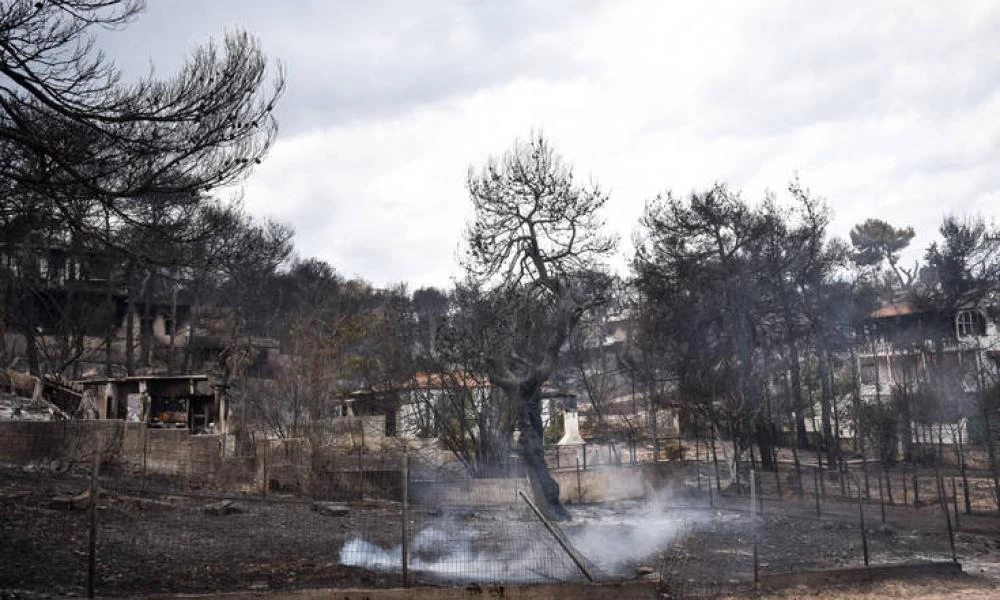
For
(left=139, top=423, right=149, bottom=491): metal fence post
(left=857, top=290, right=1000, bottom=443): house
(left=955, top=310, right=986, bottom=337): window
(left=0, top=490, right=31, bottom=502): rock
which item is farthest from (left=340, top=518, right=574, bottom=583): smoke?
(left=955, top=310, right=986, bottom=337): window

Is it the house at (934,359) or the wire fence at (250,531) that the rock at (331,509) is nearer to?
the wire fence at (250,531)

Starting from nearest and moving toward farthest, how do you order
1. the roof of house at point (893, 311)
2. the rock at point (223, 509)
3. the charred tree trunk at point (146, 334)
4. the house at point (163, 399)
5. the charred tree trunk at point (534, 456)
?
1. the rock at point (223, 509)
2. the charred tree trunk at point (534, 456)
3. the house at point (163, 399)
4. the roof of house at point (893, 311)
5. the charred tree trunk at point (146, 334)

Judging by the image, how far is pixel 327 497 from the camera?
957 inches

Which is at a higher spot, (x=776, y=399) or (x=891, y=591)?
(x=776, y=399)

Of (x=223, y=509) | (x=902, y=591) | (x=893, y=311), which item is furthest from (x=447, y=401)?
(x=893, y=311)

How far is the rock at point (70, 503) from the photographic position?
1620 cm

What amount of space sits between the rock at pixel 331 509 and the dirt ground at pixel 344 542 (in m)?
0.12

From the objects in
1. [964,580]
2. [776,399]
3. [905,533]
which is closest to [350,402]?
[776,399]

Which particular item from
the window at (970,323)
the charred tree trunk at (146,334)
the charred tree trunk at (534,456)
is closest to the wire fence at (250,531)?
the charred tree trunk at (534,456)

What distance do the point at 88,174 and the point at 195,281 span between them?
29.1 ft

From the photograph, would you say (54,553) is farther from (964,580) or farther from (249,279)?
(249,279)

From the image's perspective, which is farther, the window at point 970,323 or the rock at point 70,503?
the window at point 970,323

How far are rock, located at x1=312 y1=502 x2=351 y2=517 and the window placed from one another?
41939mm

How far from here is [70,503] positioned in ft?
53.6
